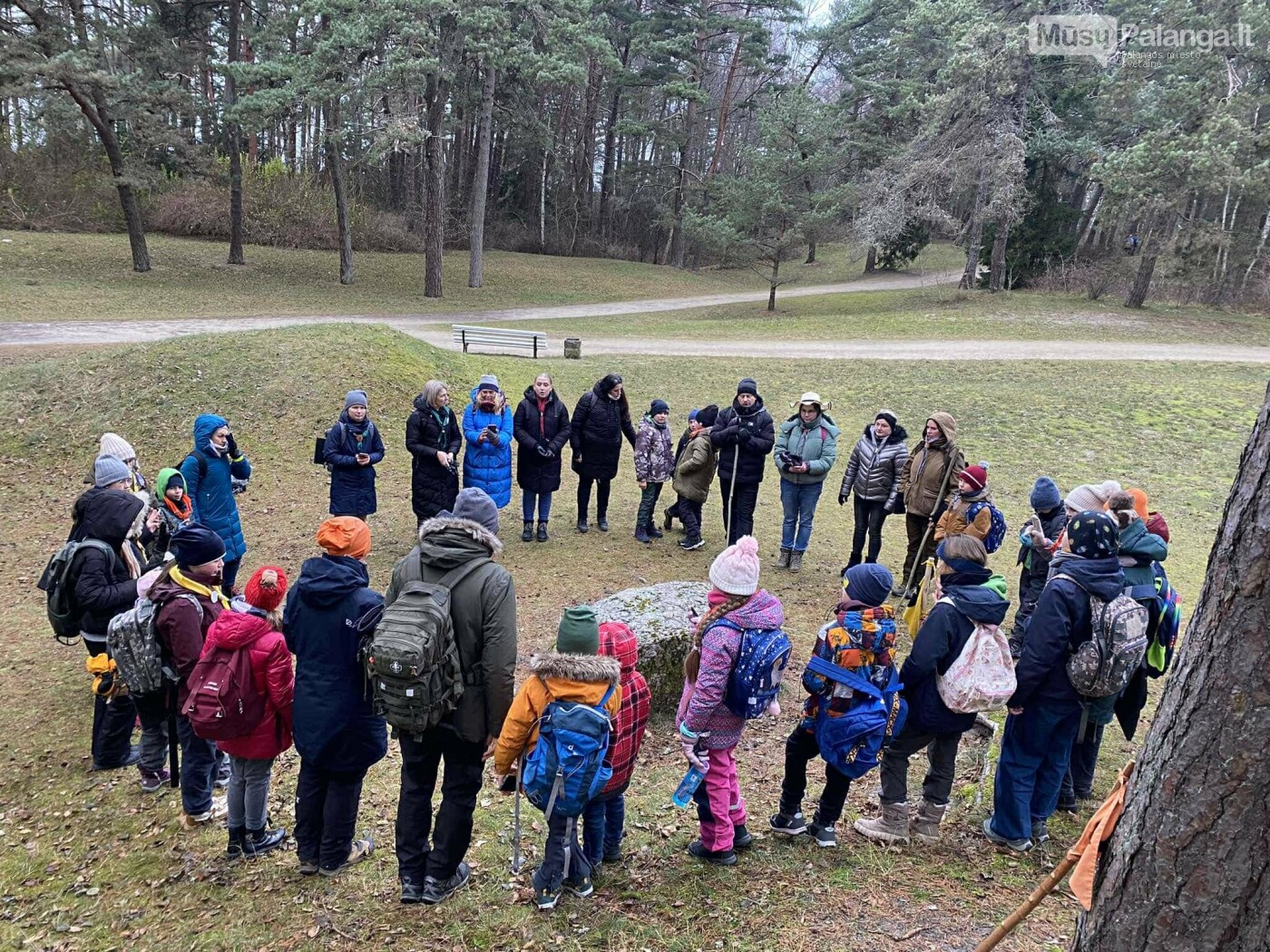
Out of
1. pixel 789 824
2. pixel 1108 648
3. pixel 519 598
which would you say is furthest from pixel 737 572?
pixel 519 598

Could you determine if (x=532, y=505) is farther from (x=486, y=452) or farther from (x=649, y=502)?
(x=649, y=502)

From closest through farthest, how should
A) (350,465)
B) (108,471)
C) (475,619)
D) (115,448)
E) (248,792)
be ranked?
1. (475,619)
2. (248,792)
3. (108,471)
4. (115,448)
5. (350,465)

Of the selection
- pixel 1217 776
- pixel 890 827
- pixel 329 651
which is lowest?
pixel 890 827

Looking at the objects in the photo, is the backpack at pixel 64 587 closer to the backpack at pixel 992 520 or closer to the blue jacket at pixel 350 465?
the blue jacket at pixel 350 465

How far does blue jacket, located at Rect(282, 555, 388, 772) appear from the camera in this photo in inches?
145

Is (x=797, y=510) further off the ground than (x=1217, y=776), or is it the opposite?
(x=1217, y=776)

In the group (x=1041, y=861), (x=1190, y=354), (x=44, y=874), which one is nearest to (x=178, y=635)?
(x=44, y=874)

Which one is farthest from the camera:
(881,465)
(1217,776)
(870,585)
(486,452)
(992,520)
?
(486,452)

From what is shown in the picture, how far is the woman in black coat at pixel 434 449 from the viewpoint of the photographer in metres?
7.93

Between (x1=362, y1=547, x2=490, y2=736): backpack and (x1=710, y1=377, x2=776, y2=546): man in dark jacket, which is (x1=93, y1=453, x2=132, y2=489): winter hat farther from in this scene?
(x1=710, y1=377, x2=776, y2=546): man in dark jacket

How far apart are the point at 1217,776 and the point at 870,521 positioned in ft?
20.5

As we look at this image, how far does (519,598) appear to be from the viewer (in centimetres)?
768

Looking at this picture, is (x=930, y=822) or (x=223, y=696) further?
(x=930, y=822)

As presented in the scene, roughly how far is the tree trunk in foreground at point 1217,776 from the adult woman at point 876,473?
5746 millimetres
